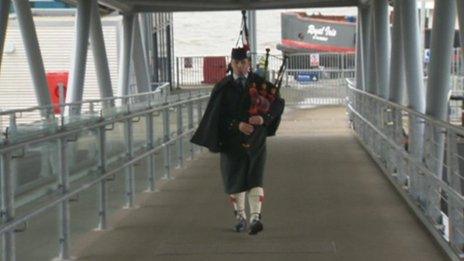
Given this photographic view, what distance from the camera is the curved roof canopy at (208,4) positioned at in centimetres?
2916

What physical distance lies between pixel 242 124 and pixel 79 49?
17.0 meters

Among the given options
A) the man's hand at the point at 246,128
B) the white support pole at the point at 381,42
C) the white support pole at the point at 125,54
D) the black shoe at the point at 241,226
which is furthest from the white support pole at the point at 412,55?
the white support pole at the point at 125,54

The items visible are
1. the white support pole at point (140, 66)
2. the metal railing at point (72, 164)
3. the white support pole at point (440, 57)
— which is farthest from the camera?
the white support pole at point (140, 66)

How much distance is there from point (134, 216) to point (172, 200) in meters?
1.23

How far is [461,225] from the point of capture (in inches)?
277

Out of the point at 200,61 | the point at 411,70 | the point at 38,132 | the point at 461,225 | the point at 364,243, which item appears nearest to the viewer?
the point at 461,225

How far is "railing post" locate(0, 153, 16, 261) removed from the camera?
580cm

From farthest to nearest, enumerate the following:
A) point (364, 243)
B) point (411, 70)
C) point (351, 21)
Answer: point (351, 21), point (411, 70), point (364, 243)

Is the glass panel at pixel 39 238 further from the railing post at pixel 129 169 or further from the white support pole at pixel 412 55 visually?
the white support pole at pixel 412 55

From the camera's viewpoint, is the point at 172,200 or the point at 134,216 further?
the point at 172,200

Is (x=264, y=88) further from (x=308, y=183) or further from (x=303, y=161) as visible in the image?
(x=303, y=161)

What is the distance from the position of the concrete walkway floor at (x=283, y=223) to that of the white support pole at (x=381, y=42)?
7.66m

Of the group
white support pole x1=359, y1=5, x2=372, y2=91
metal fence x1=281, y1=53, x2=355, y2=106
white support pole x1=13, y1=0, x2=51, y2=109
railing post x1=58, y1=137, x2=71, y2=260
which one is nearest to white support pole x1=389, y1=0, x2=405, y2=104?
white support pole x1=13, y1=0, x2=51, y2=109

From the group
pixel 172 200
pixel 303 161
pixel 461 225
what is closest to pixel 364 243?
pixel 461 225
